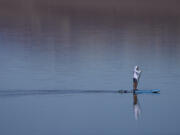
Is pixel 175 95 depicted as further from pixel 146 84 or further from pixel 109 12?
pixel 109 12

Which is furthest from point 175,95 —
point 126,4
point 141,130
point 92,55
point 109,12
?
point 126,4

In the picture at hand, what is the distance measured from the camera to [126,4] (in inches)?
1775

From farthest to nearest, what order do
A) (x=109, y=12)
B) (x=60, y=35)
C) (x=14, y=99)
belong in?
(x=109, y=12), (x=60, y=35), (x=14, y=99)

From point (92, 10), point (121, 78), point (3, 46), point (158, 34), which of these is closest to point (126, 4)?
point (92, 10)

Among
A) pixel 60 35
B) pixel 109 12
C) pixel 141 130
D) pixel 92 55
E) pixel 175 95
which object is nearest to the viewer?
pixel 141 130

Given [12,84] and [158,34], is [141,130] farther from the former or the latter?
Result: [158,34]

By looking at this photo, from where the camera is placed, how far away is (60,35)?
95.0 ft

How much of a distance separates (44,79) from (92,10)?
2499 cm

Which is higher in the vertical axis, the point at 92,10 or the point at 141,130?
the point at 92,10

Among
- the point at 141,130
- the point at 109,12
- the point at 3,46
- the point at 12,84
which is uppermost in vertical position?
the point at 109,12

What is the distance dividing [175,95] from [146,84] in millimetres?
1389

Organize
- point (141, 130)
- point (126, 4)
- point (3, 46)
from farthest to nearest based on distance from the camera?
1. point (126, 4)
2. point (3, 46)
3. point (141, 130)

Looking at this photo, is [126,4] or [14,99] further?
[126,4]

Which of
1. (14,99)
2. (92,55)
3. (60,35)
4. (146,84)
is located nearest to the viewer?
(14,99)
